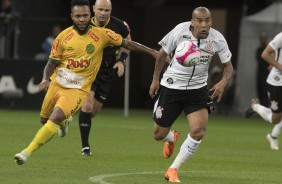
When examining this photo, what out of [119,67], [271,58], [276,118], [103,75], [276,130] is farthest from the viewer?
[276,130]

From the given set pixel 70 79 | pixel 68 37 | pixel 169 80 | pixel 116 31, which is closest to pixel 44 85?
pixel 70 79

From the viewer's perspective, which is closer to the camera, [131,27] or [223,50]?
[223,50]

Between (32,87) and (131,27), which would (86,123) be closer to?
(32,87)

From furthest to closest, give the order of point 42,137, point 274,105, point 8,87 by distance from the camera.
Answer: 1. point 8,87
2. point 274,105
3. point 42,137

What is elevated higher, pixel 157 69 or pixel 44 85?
pixel 157 69

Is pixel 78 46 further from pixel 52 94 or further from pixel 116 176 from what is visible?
pixel 116 176

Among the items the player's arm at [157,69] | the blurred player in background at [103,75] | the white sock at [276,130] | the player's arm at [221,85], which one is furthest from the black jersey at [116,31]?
the white sock at [276,130]

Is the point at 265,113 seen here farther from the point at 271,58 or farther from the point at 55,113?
the point at 55,113

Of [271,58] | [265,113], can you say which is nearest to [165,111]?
[271,58]

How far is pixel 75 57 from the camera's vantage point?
13461mm

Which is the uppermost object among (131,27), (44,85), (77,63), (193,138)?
(77,63)

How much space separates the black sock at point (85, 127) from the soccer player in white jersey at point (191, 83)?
267cm

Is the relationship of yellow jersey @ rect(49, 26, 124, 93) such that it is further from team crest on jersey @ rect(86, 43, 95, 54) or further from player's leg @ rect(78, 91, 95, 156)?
player's leg @ rect(78, 91, 95, 156)

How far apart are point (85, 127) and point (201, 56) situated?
3471 mm
